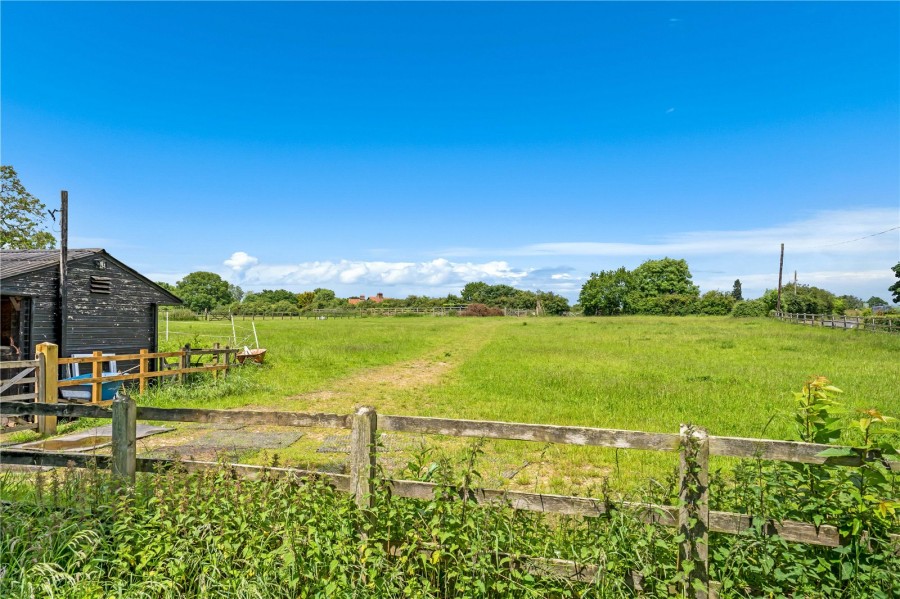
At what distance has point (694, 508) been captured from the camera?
343cm

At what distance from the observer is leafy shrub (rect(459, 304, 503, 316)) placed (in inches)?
3622

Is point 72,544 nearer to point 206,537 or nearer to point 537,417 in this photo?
point 206,537

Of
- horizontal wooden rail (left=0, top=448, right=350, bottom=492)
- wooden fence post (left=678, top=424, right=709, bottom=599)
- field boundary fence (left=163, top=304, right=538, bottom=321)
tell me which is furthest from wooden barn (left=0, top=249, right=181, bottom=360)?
field boundary fence (left=163, top=304, right=538, bottom=321)

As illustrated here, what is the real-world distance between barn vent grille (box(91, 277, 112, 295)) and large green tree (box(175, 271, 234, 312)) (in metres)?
99.0

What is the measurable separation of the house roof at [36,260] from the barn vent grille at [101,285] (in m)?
0.71

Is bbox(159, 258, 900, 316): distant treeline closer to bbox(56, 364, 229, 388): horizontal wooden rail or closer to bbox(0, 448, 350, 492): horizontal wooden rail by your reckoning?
bbox(56, 364, 229, 388): horizontal wooden rail

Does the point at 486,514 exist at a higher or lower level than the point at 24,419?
higher

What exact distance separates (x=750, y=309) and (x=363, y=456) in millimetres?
90460

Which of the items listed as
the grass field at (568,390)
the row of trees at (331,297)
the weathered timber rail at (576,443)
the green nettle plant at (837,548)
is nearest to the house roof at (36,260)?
the grass field at (568,390)

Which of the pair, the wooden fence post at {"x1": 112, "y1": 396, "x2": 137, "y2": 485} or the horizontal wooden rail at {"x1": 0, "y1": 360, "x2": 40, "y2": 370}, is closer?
the wooden fence post at {"x1": 112, "y1": 396, "x2": 137, "y2": 485}

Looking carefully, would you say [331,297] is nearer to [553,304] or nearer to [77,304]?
[553,304]

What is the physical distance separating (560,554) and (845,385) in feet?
48.7

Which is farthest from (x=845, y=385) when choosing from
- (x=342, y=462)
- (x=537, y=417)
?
(x=342, y=462)

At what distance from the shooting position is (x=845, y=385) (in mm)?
14398
